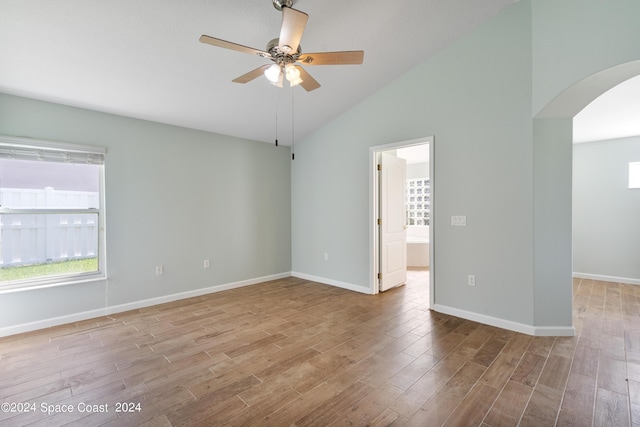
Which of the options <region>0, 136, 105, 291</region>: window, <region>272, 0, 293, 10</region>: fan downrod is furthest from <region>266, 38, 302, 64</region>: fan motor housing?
<region>0, 136, 105, 291</region>: window

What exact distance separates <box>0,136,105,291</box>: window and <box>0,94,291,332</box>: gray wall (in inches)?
5.1

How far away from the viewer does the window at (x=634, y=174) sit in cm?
460

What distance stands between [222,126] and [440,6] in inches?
125

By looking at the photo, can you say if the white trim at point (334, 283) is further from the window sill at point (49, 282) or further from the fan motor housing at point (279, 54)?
the fan motor housing at point (279, 54)

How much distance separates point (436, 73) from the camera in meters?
3.56

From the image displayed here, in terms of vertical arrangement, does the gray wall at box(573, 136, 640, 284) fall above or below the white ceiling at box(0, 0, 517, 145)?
below

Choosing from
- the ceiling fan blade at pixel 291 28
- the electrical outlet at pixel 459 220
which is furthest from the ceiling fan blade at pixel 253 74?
the electrical outlet at pixel 459 220

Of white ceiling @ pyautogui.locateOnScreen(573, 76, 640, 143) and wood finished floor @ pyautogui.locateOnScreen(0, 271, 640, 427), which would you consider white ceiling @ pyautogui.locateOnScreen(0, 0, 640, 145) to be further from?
wood finished floor @ pyautogui.locateOnScreen(0, 271, 640, 427)

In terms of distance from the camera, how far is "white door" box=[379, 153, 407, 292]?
4398mm

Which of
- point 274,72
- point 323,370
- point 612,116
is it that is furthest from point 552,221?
point 274,72

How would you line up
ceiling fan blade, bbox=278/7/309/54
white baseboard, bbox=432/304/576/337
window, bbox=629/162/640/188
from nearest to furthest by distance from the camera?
1. ceiling fan blade, bbox=278/7/309/54
2. white baseboard, bbox=432/304/576/337
3. window, bbox=629/162/640/188

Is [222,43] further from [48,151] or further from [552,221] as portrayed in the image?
[552,221]

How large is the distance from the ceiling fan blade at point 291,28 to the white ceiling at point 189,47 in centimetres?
62

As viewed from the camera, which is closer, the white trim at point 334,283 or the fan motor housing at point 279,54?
the fan motor housing at point 279,54
